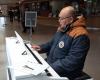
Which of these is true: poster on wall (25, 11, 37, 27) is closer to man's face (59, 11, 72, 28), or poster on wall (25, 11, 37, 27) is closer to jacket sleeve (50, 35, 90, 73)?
man's face (59, 11, 72, 28)

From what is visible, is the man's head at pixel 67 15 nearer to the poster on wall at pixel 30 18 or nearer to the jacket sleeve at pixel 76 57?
the jacket sleeve at pixel 76 57

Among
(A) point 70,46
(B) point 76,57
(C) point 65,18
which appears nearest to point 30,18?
(C) point 65,18

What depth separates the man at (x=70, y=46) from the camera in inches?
121

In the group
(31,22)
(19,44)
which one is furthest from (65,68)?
(31,22)

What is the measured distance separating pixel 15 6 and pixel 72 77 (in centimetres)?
2724

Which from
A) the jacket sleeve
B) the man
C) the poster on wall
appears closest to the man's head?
the man

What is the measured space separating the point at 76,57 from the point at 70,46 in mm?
222

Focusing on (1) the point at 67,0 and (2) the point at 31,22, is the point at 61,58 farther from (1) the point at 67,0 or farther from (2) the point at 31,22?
(1) the point at 67,0

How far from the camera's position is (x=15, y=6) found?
2980cm

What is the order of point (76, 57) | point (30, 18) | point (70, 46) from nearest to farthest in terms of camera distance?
point (76, 57), point (70, 46), point (30, 18)

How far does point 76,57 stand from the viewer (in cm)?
306

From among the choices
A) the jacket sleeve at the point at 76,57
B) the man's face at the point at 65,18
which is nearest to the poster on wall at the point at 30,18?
the man's face at the point at 65,18

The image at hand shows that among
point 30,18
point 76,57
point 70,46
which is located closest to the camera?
point 76,57

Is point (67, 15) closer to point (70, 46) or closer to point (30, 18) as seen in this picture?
point (70, 46)
